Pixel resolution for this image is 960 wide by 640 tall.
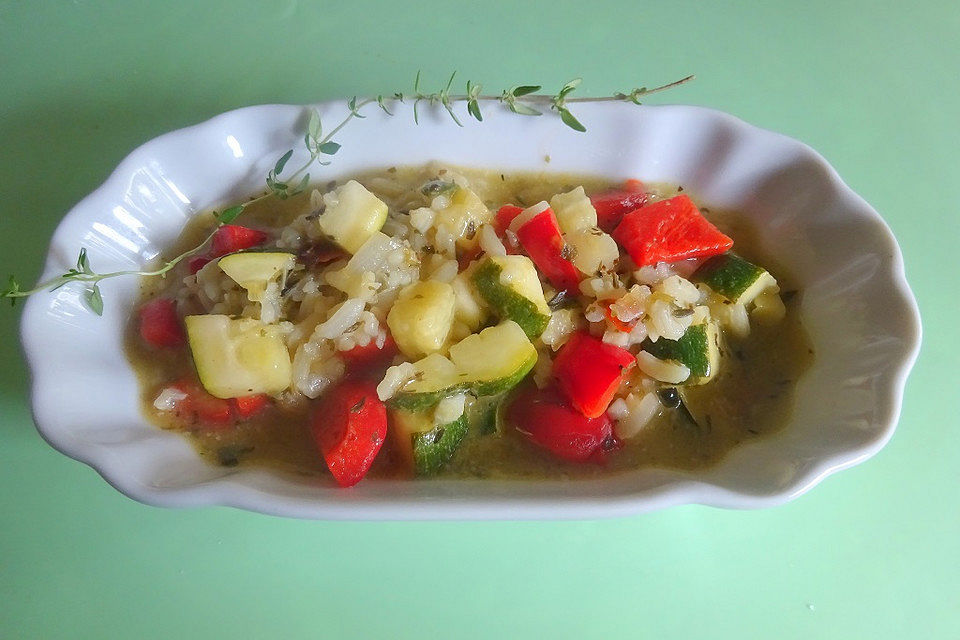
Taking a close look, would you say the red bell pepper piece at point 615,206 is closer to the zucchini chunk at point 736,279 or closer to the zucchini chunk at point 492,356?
the zucchini chunk at point 736,279

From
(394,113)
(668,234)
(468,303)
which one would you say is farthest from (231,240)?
(668,234)

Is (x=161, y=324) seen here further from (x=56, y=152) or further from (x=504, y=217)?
(x=504, y=217)

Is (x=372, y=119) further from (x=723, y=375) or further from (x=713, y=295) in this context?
(x=723, y=375)

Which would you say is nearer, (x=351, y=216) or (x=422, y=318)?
(x=422, y=318)

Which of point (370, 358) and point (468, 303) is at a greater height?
point (468, 303)

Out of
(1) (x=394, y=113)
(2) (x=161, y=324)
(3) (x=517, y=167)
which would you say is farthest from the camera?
(3) (x=517, y=167)

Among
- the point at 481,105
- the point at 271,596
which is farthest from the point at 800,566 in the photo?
the point at 481,105

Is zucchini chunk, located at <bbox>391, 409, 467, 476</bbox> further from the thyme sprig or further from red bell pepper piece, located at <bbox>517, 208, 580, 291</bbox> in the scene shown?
the thyme sprig
